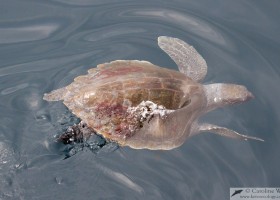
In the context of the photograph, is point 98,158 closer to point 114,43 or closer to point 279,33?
point 114,43

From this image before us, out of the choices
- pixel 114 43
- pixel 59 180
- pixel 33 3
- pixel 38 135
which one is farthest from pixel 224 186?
pixel 33 3

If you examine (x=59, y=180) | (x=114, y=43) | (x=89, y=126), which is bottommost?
(x=59, y=180)

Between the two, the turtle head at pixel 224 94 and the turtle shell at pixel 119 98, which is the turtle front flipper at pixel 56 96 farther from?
the turtle head at pixel 224 94

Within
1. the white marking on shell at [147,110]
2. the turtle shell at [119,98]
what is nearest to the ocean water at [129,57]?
the turtle shell at [119,98]

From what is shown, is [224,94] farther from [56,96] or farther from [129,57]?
[56,96]

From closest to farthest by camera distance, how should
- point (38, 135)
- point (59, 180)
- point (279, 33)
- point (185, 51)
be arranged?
1. point (59, 180)
2. point (38, 135)
3. point (185, 51)
4. point (279, 33)

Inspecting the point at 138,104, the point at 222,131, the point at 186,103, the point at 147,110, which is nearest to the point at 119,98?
the point at 138,104

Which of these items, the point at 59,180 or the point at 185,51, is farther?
the point at 185,51

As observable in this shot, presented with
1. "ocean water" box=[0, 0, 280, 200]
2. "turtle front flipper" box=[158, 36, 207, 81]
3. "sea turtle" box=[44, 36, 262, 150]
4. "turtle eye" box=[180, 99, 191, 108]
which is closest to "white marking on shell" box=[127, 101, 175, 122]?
"sea turtle" box=[44, 36, 262, 150]
